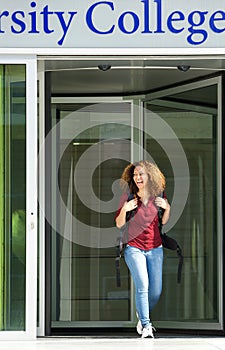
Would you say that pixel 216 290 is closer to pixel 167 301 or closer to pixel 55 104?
pixel 167 301

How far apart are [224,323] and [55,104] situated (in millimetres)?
3019

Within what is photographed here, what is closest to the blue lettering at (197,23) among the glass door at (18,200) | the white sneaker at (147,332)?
the glass door at (18,200)

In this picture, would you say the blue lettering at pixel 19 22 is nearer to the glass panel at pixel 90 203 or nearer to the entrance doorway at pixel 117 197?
the entrance doorway at pixel 117 197

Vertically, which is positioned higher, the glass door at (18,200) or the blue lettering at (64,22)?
the blue lettering at (64,22)

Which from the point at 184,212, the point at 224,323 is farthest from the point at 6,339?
the point at 184,212

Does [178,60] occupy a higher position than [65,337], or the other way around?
[178,60]

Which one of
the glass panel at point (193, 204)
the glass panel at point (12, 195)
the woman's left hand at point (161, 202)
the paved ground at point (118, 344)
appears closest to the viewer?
the paved ground at point (118, 344)

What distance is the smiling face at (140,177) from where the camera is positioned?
8.34 m

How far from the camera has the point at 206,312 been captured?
345 inches

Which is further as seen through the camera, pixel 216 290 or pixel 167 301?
pixel 167 301

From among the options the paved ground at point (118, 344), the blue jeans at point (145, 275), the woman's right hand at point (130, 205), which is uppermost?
the woman's right hand at point (130, 205)

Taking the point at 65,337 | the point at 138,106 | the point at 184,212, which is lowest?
the point at 65,337

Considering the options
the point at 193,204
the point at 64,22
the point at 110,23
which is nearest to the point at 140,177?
the point at 193,204

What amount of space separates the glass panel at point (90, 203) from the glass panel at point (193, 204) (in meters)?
0.44
